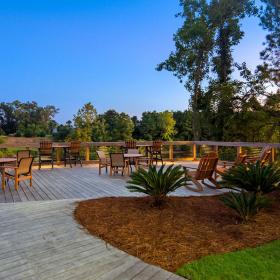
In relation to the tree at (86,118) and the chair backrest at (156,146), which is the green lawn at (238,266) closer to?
the chair backrest at (156,146)

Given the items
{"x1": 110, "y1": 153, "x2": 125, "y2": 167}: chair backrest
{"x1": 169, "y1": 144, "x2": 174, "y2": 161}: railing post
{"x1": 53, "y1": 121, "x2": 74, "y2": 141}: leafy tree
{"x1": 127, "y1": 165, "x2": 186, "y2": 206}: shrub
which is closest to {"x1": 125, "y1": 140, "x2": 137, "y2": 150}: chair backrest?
{"x1": 169, "y1": 144, "x2": 174, "y2": 161}: railing post

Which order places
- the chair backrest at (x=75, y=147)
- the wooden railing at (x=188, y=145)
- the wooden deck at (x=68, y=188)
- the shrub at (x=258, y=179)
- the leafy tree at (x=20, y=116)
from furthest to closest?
the leafy tree at (x=20, y=116), the chair backrest at (x=75, y=147), the wooden railing at (x=188, y=145), the wooden deck at (x=68, y=188), the shrub at (x=258, y=179)

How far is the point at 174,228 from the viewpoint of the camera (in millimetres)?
3916

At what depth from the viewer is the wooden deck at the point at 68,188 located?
6.38m

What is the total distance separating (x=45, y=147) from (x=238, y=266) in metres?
8.90

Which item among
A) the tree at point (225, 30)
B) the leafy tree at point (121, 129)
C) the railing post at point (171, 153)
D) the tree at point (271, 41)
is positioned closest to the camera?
the railing post at point (171, 153)

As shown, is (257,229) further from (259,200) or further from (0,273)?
(0,273)

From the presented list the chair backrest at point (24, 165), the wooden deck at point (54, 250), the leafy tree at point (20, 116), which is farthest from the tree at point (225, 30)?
the leafy tree at point (20, 116)

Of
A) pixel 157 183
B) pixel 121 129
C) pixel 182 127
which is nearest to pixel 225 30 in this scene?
pixel 121 129

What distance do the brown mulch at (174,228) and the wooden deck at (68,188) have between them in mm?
1279

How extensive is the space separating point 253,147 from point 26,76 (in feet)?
76.6

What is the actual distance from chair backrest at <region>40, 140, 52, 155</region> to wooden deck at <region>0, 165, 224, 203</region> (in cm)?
158

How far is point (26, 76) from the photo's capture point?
2833 centimetres

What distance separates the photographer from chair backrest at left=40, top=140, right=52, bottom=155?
10749mm
